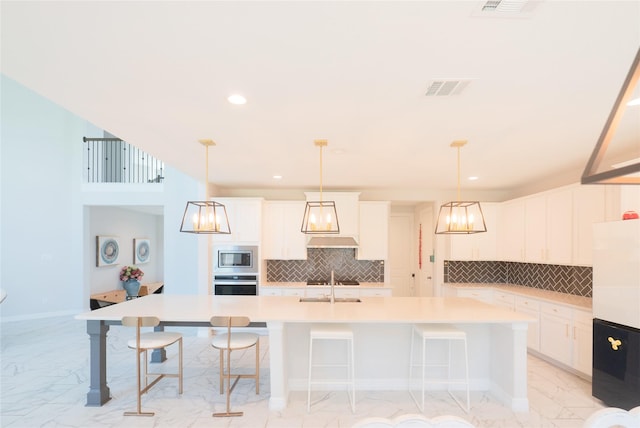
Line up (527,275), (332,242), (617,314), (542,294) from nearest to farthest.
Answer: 1. (617,314)
2. (542,294)
3. (332,242)
4. (527,275)

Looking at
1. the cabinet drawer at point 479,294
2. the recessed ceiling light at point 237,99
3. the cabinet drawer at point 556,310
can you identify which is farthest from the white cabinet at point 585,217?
the recessed ceiling light at point 237,99

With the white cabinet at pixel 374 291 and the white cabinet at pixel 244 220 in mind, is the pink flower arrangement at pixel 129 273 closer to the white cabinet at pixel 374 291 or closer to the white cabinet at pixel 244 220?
the white cabinet at pixel 244 220

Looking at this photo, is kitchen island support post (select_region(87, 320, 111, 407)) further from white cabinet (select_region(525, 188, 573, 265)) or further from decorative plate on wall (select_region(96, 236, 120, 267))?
white cabinet (select_region(525, 188, 573, 265))

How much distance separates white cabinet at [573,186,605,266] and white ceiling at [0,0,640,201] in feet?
2.58

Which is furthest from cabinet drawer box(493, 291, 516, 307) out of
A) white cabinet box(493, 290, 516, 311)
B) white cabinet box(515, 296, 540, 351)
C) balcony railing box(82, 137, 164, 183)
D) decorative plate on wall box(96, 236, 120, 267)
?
decorative plate on wall box(96, 236, 120, 267)

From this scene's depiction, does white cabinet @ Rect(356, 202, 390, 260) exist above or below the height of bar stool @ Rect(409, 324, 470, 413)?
above

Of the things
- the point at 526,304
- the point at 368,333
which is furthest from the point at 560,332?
the point at 368,333

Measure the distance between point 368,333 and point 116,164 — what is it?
23.9ft

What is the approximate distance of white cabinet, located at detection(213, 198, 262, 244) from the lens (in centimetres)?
561

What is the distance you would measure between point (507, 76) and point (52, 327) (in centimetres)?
765

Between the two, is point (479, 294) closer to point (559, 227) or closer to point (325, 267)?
point (559, 227)

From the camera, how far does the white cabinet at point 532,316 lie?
14.6 feet

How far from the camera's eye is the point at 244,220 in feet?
18.5

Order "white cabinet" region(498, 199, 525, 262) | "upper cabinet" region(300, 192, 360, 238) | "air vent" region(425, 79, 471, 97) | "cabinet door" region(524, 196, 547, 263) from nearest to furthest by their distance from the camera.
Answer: "air vent" region(425, 79, 471, 97), "cabinet door" region(524, 196, 547, 263), "white cabinet" region(498, 199, 525, 262), "upper cabinet" region(300, 192, 360, 238)
